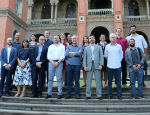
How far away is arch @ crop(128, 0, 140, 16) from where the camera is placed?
67.6ft

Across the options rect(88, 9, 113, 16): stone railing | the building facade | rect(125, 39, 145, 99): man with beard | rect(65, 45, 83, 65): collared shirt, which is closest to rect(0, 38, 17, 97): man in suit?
rect(65, 45, 83, 65): collared shirt

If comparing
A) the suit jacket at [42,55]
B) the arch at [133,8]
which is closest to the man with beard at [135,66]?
the suit jacket at [42,55]

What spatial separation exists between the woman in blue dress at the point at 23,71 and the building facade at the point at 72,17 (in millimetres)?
11388

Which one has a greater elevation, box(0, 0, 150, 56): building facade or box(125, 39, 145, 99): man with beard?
Answer: box(0, 0, 150, 56): building facade

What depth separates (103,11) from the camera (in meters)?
17.8

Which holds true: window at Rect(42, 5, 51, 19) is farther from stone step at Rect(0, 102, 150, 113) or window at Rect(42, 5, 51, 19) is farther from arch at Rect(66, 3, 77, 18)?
stone step at Rect(0, 102, 150, 113)

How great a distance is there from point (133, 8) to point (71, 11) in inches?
317

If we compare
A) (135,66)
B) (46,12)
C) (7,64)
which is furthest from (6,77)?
(46,12)

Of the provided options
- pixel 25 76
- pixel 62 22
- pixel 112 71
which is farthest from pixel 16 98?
pixel 62 22

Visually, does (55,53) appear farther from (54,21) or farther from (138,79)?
(54,21)

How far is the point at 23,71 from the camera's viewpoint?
5641mm

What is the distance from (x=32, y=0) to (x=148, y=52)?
15.8 metres

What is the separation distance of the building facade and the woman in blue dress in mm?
11388

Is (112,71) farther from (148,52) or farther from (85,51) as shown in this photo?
(148,52)
